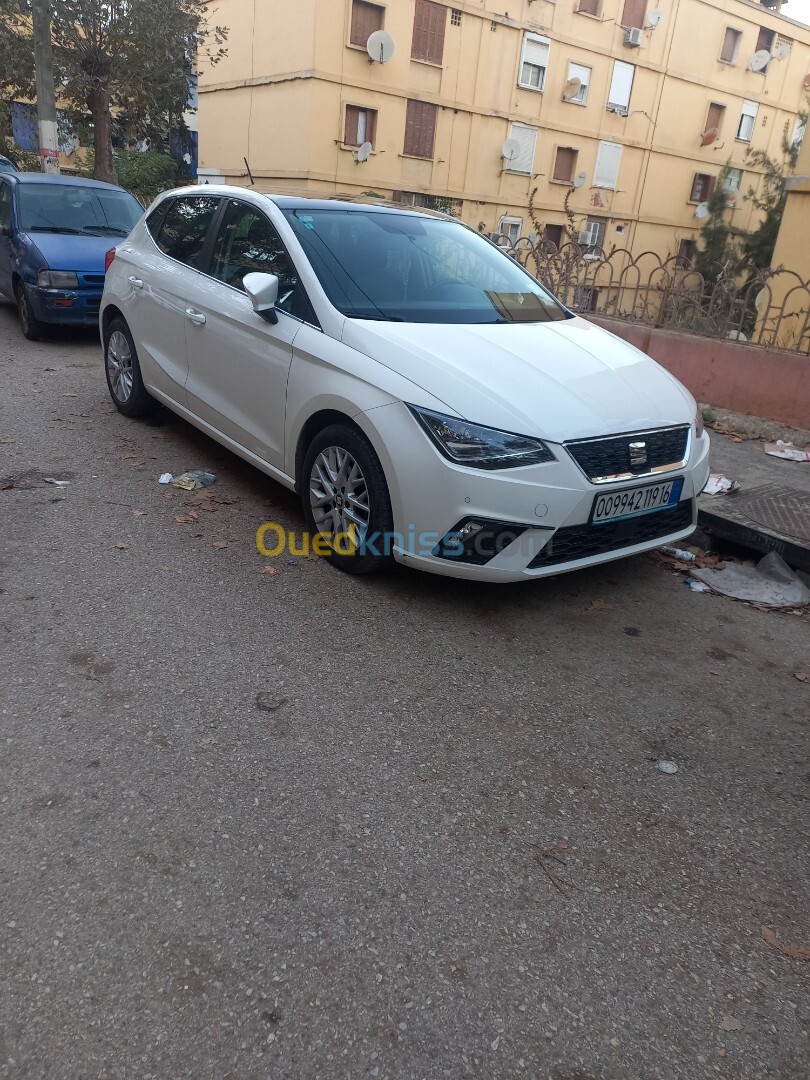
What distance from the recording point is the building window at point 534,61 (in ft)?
90.2

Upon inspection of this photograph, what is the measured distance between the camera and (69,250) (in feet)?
A: 29.3

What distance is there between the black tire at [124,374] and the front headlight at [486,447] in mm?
3303

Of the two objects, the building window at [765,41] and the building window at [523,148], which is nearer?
the building window at [523,148]

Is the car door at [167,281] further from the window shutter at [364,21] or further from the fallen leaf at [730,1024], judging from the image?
the window shutter at [364,21]

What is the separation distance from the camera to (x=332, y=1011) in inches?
76.7

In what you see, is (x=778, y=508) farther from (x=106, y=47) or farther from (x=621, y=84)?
(x=621, y=84)

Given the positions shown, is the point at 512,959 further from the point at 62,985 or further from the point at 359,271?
the point at 359,271

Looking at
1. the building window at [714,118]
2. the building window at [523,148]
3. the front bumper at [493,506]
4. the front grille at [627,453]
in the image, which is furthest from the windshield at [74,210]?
the building window at [714,118]

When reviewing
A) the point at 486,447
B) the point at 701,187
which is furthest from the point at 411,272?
the point at 701,187

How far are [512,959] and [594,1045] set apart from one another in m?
0.28

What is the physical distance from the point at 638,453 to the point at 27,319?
7902mm

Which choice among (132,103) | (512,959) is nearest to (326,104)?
(132,103)

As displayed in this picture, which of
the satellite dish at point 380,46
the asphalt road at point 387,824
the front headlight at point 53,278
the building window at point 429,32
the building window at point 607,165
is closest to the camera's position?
the asphalt road at point 387,824

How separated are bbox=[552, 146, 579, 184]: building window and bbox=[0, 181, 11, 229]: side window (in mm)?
24917
